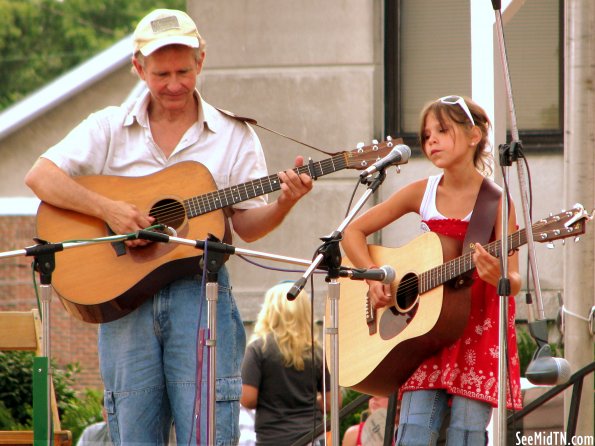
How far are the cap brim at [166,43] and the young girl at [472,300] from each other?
1.13 meters

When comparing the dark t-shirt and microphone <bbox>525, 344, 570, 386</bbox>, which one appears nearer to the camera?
microphone <bbox>525, 344, 570, 386</bbox>

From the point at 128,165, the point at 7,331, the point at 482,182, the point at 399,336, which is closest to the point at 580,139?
the point at 482,182

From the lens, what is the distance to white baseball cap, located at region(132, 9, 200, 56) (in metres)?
4.51

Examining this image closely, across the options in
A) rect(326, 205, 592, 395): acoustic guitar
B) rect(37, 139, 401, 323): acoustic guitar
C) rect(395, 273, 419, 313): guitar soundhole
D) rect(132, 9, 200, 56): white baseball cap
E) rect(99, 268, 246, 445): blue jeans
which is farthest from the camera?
rect(395, 273, 419, 313): guitar soundhole

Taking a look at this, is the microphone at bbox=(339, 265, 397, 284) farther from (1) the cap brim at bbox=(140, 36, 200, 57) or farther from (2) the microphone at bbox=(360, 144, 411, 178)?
(1) the cap brim at bbox=(140, 36, 200, 57)

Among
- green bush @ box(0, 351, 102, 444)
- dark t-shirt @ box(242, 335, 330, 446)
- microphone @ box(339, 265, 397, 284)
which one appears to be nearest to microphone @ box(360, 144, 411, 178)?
microphone @ box(339, 265, 397, 284)

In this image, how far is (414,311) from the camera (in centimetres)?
489

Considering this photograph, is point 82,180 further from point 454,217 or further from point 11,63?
point 11,63

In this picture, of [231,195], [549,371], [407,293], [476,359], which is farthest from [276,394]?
[549,371]

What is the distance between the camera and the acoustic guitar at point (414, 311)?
15.2ft

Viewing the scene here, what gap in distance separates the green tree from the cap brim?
27198mm

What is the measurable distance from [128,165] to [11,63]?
94.0ft

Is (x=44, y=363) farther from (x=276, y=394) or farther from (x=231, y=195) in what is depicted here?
(x=276, y=394)

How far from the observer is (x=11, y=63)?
3194 centimetres
